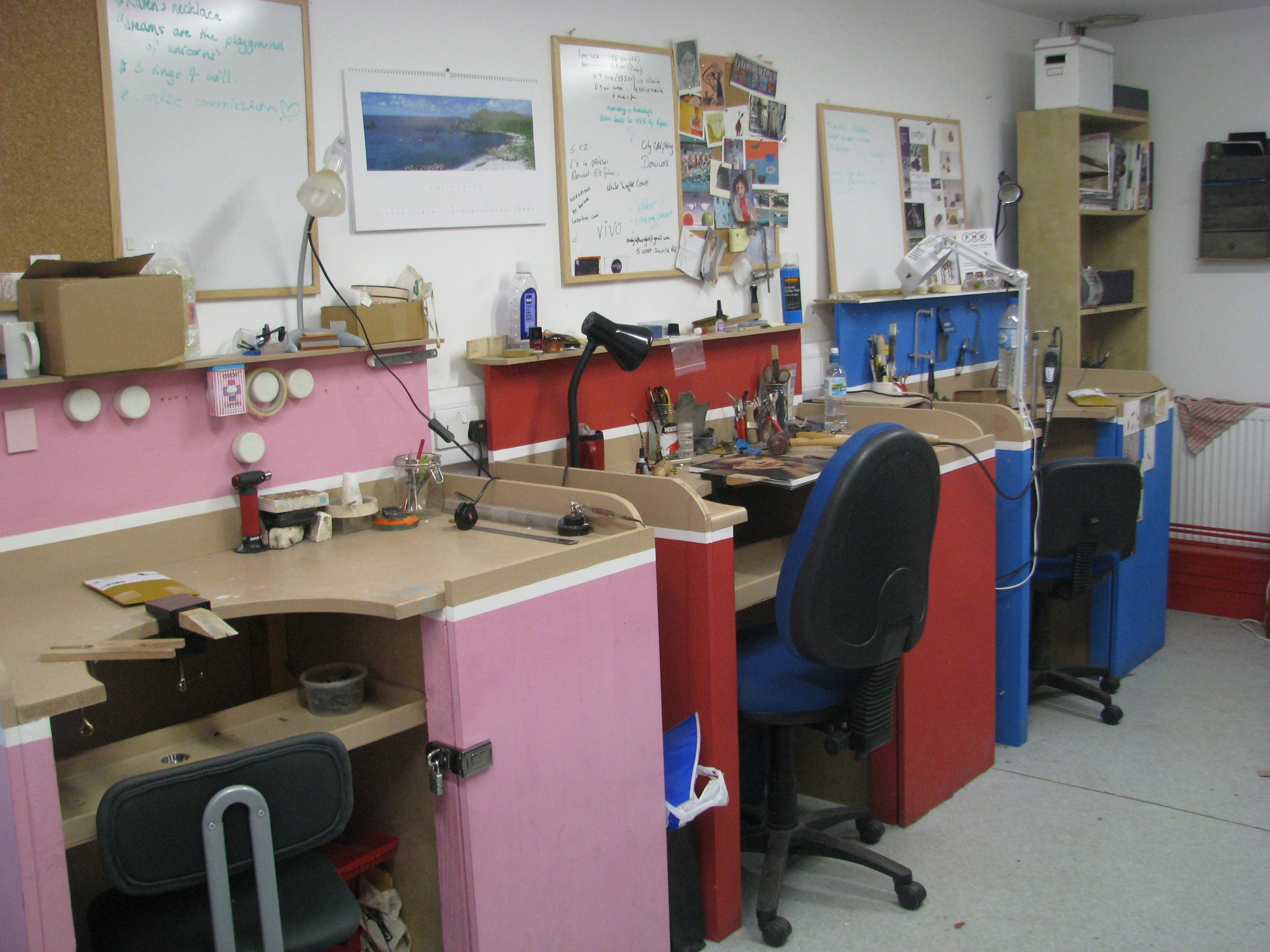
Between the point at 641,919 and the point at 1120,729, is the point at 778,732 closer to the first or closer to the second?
the point at 641,919

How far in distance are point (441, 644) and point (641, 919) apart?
0.76m

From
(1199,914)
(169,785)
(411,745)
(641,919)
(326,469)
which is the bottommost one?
(1199,914)

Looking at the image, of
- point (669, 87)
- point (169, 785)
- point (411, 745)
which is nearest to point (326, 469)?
point (411, 745)

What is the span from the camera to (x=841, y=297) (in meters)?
3.72

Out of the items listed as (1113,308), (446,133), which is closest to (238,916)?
(446,133)

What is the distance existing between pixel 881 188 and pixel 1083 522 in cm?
140

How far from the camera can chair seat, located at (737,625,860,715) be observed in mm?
2336

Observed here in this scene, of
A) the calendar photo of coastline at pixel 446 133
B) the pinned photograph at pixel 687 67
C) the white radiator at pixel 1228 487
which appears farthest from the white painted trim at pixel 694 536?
the white radiator at pixel 1228 487

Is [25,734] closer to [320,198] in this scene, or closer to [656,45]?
[320,198]

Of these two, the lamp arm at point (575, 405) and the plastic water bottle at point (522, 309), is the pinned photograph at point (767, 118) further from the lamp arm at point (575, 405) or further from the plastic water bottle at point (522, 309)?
the lamp arm at point (575, 405)

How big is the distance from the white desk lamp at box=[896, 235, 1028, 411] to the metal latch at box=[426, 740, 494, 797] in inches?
86.1

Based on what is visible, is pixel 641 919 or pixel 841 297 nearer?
pixel 641 919

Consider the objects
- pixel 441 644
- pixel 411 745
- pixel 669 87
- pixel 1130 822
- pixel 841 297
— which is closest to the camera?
pixel 441 644

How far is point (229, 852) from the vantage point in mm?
1512
